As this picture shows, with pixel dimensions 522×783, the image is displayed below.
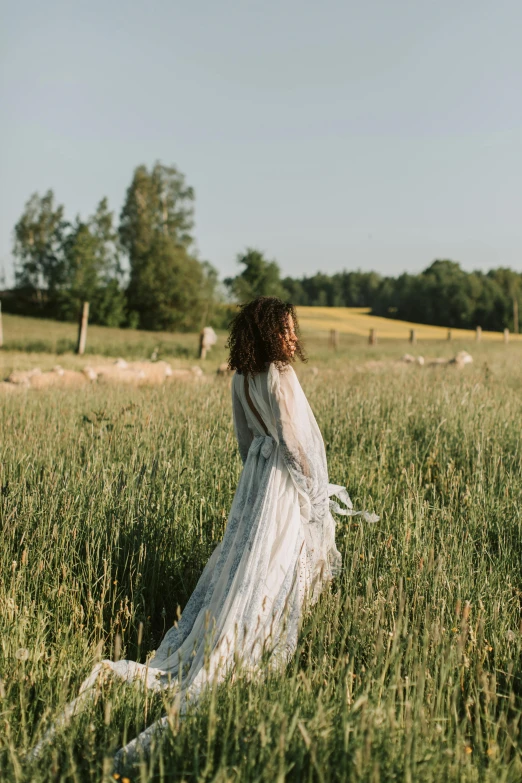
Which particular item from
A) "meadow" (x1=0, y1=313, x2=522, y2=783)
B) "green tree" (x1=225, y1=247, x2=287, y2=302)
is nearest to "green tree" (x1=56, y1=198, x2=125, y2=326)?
"green tree" (x1=225, y1=247, x2=287, y2=302)

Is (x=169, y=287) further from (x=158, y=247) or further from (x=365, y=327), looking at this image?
(x=365, y=327)

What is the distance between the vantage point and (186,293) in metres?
47.6

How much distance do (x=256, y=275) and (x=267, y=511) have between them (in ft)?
176

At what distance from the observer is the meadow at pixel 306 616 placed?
1.92 metres

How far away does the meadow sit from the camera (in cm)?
192

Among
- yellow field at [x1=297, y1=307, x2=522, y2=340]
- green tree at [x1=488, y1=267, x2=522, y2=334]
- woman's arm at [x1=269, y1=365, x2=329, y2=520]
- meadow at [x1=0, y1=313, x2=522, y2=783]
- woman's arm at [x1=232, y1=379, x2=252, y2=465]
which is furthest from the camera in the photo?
green tree at [x1=488, y1=267, x2=522, y2=334]

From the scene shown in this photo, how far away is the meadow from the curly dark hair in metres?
1.04

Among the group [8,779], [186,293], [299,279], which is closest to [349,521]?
[8,779]

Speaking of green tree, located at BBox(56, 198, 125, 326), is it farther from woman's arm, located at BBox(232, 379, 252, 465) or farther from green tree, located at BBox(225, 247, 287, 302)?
woman's arm, located at BBox(232, 379, 252, 465)

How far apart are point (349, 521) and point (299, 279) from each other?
101 meters

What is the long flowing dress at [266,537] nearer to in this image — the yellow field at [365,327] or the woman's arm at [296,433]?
the woman's arm at [296,433]

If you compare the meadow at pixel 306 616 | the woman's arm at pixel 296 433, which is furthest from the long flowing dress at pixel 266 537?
the meadow at pixel 306 616

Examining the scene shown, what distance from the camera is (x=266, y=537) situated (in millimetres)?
3152

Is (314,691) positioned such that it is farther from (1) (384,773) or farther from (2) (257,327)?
(2) (257,327)
